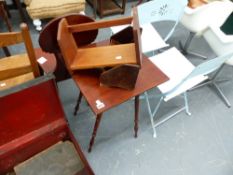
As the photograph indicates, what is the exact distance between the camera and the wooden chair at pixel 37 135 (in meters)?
1.09

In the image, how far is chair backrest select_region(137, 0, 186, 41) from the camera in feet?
5.76

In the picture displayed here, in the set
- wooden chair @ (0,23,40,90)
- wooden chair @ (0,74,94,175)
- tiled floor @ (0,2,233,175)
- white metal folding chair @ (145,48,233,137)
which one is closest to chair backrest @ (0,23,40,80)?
wooden chair @ (0,23,40,90)

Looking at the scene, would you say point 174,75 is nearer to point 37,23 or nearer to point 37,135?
point 37,135

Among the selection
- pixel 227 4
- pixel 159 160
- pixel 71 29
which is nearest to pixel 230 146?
pixel 159 160

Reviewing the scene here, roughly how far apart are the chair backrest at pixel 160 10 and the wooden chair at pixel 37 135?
0.97 meters

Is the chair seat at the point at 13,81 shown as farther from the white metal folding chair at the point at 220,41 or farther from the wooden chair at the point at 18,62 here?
the white metal folding chair at the point at 220,41

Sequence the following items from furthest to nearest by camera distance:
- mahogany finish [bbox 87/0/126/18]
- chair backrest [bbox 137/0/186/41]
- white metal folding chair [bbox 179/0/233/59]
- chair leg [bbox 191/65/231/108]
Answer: mahogany finish [bbox 87/0/126/18]
chair leg [bbox 191/65/231/108]
white metal folding chair [bbox 179/0/233/59]
chair backrest [bbox 137/0/186/41]

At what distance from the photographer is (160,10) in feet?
5.98

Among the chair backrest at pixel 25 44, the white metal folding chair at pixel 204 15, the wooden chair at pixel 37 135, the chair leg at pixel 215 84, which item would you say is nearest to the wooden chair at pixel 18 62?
the chair backrest at pixel 25 44

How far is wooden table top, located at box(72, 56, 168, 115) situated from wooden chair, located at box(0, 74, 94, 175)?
0.54 ft

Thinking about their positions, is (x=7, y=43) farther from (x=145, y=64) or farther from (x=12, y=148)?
(x=145, y=64)

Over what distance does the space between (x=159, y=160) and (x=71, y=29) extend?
106 centimetres

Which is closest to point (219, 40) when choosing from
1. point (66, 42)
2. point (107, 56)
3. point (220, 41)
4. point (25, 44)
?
point (220, 41)

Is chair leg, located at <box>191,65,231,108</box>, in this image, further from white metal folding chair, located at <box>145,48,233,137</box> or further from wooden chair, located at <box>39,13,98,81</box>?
wooden chair, located at <box>39,13,98,81</box>
